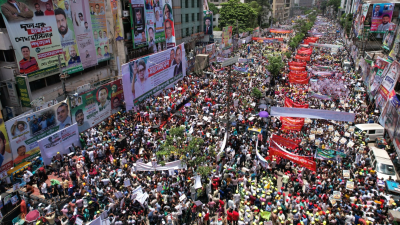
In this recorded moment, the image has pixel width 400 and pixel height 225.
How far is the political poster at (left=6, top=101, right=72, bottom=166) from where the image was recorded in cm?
1602

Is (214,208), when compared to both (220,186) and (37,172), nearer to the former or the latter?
(220,186)

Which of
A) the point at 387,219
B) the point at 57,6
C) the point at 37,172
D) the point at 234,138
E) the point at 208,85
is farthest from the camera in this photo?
Result: the point at 208,85

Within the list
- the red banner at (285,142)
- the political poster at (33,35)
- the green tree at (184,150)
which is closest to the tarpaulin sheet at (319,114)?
the red banner at (285,142)

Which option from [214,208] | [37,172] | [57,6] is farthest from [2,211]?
[57,6]

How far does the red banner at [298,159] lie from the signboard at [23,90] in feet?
55.1

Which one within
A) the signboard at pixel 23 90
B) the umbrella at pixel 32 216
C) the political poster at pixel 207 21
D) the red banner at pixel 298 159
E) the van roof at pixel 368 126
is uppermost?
the political poster at pixel 207 21

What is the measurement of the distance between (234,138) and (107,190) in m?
8.32

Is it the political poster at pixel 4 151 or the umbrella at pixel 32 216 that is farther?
the political poster at pixel 4 151

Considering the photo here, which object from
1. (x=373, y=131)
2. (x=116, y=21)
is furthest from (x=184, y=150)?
(x=116, y=21)

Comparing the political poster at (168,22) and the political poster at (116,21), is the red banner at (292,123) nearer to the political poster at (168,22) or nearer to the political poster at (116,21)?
the political poster at (116,21)

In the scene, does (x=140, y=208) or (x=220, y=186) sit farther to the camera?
(x=220, y=186)

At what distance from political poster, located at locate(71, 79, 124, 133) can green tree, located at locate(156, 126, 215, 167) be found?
23.7 ft

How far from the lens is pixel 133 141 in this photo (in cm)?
1842

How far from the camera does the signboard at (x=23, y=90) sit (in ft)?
65.2
